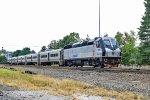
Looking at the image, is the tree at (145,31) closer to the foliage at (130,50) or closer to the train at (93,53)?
the foliage at (130,50)

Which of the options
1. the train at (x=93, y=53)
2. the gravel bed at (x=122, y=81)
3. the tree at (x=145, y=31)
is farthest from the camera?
the tree at (x=145, y=31)

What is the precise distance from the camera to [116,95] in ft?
52.6

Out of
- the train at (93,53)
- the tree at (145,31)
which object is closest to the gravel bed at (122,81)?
the train at (93,53)

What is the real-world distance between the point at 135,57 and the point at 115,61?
31997mm

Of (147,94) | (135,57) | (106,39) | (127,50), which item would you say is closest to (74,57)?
(106,39)

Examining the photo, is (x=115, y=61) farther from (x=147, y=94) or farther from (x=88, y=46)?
(x=147, y=94)

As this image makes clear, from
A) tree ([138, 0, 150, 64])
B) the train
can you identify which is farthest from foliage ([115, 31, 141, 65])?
the train

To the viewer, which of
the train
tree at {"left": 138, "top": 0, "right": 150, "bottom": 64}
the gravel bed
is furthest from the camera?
tree at {"left": 138, "top": 0, "right": 150, "bottom": 64}

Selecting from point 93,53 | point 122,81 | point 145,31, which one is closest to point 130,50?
point 145,31

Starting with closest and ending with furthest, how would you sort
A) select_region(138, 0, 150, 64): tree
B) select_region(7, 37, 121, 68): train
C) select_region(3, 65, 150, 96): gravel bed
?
select_region(3, 65, 150, 96): gravel bed
select_region(7, 37, 121, 68): train
select_region(138, 0, 150, 64): tree

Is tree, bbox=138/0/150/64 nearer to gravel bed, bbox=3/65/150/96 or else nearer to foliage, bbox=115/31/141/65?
foliage, bbox=115/31/141/65

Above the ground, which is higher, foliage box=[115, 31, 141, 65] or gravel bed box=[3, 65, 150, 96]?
foliage box=[115, 31, 141, 65]

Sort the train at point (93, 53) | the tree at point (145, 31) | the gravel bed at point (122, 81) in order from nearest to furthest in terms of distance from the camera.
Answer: the gravel bed at point (122, 81), the train at point (93, 53), the tree at point (145, 31)

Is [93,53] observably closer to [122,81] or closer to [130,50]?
[122,81]
